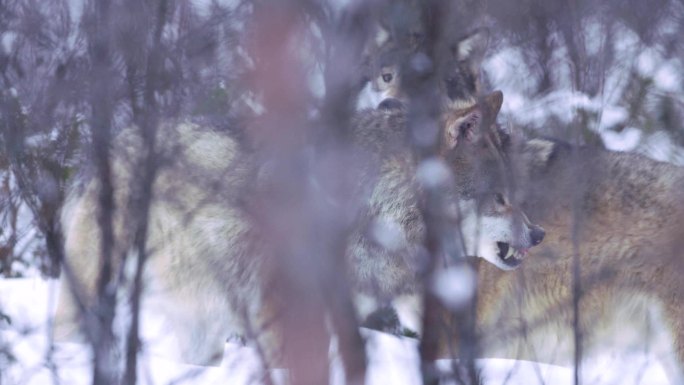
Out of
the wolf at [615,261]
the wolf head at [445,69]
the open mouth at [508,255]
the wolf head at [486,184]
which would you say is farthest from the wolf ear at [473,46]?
the open mouth at [508,255]

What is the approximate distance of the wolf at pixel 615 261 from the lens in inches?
179

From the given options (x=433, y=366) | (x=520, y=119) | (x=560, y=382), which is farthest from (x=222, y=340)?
(x=433, y=366)

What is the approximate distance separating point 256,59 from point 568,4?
1.25m

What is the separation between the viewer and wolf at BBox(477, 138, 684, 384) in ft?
14.9

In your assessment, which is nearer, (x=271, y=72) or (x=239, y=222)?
(x=271, y=72)

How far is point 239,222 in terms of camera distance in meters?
3.57

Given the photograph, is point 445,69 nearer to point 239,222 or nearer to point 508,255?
point 239,222

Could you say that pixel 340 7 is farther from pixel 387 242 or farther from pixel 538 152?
pixel 538 152

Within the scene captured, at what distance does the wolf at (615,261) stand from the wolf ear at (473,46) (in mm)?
1100

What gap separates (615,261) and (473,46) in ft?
6.40

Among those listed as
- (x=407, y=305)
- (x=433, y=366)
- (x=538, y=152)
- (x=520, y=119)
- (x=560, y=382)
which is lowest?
(x=433, y=366)

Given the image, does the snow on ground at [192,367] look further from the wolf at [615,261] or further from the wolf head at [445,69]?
the wolf head at [445,69]

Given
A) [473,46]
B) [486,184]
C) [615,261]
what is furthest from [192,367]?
[615,261]

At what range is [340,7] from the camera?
222 centimetres
